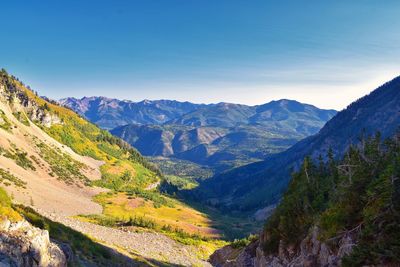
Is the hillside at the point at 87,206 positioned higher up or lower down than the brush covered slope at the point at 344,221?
lower down

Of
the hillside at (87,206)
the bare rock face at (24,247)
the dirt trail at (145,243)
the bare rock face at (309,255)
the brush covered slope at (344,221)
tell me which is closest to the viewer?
the brush covered slope at (344,221)

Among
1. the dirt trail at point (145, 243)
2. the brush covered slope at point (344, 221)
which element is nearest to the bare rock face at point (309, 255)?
the brush covered slope at point (344, 221)

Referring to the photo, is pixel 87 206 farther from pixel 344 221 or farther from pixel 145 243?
pixel 344 221

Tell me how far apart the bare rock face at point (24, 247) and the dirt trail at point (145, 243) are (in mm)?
52761

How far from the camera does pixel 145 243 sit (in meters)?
106

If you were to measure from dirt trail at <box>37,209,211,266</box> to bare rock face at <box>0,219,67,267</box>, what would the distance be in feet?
173

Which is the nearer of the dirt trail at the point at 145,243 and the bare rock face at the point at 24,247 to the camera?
the bare rock face at the point at 24,247

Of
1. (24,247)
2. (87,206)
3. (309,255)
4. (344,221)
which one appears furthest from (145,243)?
(344,221)

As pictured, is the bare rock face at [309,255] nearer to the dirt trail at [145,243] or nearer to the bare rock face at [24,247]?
the bare rock face at [24,247]

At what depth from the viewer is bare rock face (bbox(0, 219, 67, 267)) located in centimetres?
2992

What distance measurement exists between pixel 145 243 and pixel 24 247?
254 feet

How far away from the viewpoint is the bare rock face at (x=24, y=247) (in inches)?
1178

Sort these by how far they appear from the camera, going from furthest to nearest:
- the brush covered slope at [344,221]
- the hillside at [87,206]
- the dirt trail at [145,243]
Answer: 1. the hillside at [87,206]
2. the dirt trail at [145,243]
3. the brush covered slope at [344,221]

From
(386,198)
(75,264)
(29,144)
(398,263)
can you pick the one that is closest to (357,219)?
(386,198)
